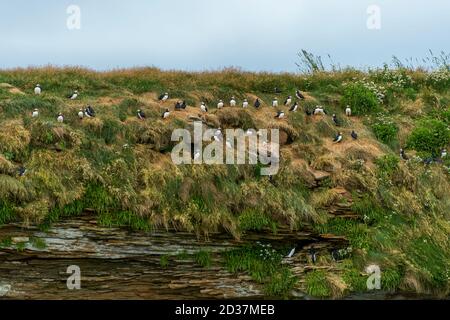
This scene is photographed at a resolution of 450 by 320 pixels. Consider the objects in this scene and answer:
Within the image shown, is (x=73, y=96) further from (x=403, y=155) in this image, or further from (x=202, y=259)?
(x=403, y=155)

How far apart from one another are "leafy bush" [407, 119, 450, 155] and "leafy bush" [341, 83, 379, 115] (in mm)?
2142

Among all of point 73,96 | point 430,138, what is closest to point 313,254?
point 430,138

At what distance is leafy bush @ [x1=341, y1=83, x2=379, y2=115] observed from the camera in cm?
2416

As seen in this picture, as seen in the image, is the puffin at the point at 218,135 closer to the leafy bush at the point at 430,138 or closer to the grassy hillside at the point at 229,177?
the grassy hillside at the point at 229,177

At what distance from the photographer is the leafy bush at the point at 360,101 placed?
24.2 meters

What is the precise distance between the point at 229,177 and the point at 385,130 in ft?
25.6

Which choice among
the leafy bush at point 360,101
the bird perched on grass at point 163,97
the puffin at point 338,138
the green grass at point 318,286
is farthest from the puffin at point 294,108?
the green grass at point 318,286

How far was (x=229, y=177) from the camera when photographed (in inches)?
703

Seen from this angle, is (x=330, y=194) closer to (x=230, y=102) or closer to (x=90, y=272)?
(x=230, y=102)

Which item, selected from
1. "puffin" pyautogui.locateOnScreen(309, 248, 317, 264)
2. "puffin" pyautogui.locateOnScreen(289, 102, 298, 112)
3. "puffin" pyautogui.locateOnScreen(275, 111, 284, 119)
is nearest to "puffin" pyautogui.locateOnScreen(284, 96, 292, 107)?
"puffin" pyautogui.locateOnScreen(289, 102, 298, 112)

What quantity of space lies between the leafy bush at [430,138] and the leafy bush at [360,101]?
2142mm

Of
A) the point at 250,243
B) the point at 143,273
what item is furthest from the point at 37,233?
the point at 250,243

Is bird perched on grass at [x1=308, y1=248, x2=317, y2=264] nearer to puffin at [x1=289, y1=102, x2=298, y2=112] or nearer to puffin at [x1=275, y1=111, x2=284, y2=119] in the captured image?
puffin at [x1=275, y1=111, x2=284, y2=119]

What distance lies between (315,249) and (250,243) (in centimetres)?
194
